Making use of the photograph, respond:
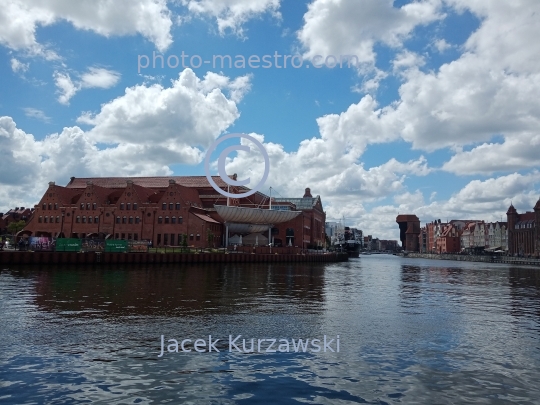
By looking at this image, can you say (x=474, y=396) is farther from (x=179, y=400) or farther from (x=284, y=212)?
(x=284, y=212)

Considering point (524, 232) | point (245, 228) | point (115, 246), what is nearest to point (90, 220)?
point (245, 228)

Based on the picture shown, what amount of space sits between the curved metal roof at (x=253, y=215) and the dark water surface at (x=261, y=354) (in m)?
69.7

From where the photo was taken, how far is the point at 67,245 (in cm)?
6456

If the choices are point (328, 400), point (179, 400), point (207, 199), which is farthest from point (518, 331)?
point (207, 199)

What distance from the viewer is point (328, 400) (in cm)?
1144

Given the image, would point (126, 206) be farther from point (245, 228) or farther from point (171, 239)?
point (245, 228)

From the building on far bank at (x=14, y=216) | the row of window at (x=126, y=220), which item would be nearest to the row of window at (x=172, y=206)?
the row of window at (x=126, y=220)

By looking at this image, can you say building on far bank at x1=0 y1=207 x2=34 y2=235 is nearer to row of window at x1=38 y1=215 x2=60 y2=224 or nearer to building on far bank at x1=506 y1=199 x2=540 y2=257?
row of window at x1=38 y1=215 x2=60 y2=224

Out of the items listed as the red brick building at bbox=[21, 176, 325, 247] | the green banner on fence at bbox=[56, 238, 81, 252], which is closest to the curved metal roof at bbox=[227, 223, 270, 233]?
the red brick building at bbox=[21, 176, 325, 247]

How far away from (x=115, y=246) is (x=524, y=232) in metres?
168

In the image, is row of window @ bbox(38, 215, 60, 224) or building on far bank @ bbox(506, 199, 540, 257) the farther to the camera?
building on far bank @ bbox(506, 199, 540, 257)

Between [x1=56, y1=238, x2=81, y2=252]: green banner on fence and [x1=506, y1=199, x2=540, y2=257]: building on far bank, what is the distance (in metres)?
159

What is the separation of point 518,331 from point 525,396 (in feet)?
32.8

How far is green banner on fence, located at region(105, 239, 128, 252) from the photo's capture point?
68375 mm
